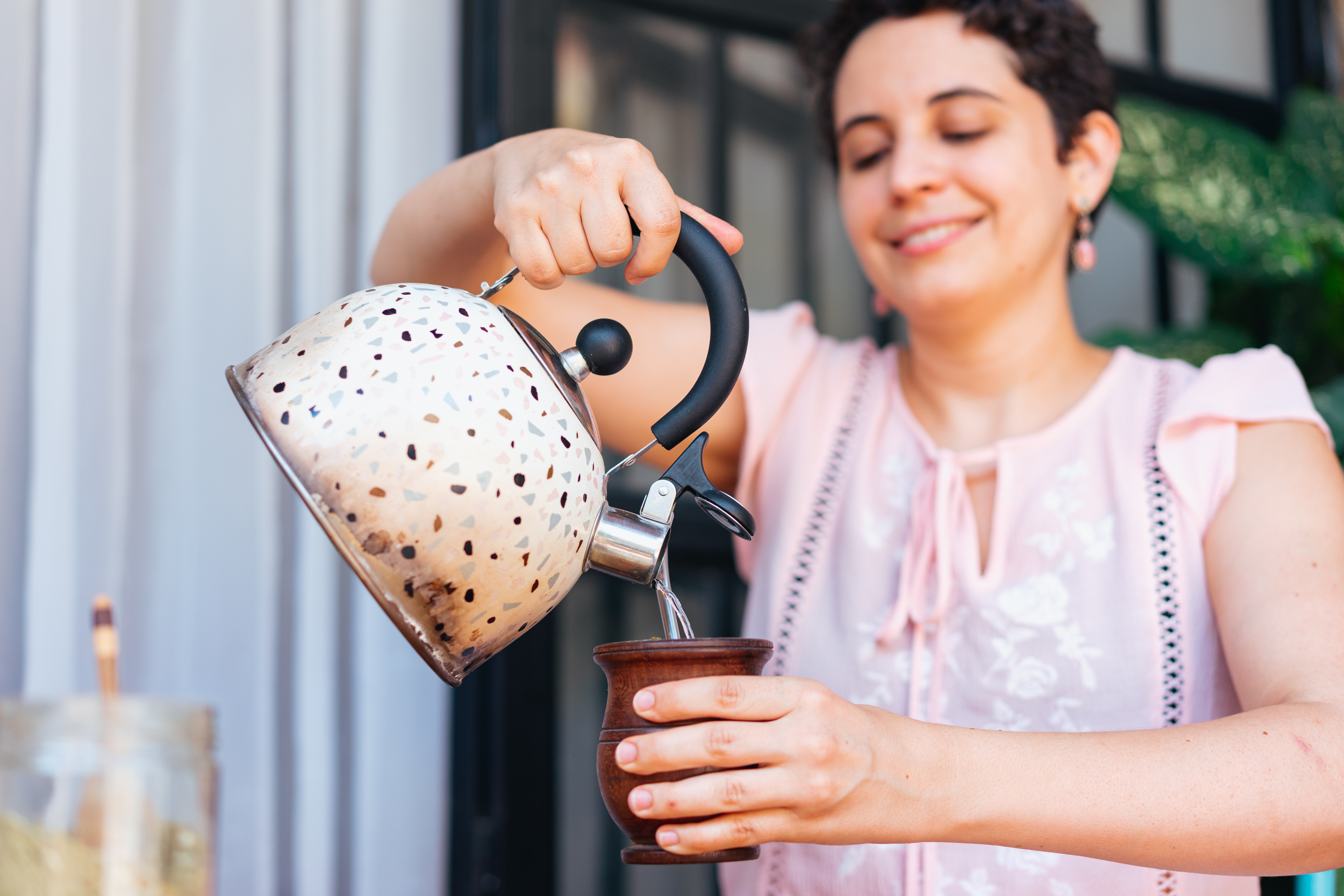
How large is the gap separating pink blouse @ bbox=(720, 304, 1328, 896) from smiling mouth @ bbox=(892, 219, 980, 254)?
21 centimetres

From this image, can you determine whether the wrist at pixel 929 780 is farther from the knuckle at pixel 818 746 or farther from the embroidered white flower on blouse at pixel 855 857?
the embroidered white flower on blouse at pixel 855 857

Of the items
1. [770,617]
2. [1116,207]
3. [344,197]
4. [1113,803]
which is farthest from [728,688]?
[1116,207]

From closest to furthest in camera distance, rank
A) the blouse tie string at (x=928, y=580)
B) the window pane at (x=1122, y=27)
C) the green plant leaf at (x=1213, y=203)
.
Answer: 1. the blouse tie string at (x=928, y=580)
2. the green plant leaf at (x=1213, y=203)
3. the window pane at (x=1122, y=27)

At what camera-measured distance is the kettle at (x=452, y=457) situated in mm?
533

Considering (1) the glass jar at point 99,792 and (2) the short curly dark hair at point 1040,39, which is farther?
(2) the short curly dark hair at point 1040,39

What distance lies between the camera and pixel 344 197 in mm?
1400

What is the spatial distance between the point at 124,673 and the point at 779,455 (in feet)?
2.65

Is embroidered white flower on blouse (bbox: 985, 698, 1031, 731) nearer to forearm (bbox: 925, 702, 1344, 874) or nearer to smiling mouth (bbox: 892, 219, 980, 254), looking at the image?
forearm (bbox: 925, 702, 1344, 874)

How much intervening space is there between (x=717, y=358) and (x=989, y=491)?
68cm

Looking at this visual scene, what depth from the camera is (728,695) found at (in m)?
0.58

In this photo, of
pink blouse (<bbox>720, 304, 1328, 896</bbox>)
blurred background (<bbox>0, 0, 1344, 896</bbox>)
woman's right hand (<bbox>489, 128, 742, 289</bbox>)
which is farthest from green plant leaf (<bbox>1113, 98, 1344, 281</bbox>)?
woman's right hand (<bbox>489, 128, 742, 289</bbox>)

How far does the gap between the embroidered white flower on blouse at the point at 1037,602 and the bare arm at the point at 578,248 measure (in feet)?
1.28

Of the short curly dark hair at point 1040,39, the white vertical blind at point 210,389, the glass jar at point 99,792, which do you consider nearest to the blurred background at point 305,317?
the white vertical blind at point 210,389

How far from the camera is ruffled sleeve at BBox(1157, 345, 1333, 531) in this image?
1073 millimetres
